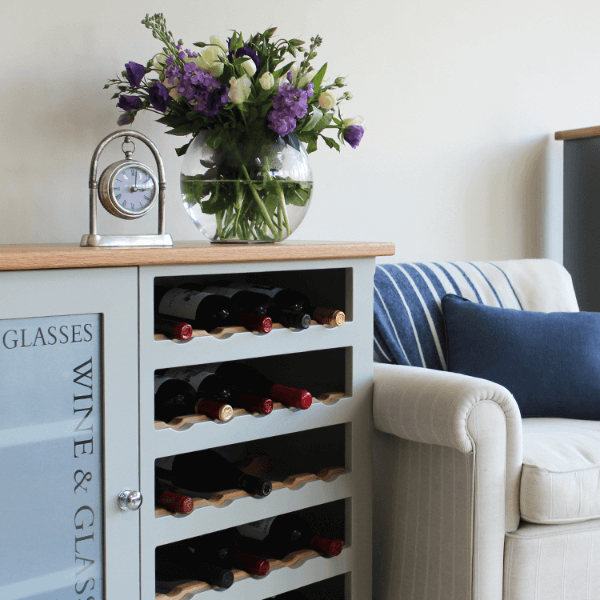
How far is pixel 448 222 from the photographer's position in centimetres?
228

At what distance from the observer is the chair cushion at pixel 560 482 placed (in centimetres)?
129

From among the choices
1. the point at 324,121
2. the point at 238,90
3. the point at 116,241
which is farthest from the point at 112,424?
the point at 324,121

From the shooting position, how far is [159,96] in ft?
4.54

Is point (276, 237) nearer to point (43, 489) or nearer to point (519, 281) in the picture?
point (43, 489)

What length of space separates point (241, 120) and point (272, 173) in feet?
0.38

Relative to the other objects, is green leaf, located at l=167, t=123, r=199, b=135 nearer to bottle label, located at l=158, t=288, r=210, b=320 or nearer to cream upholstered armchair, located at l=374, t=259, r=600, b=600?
bottle label, located at l=158, t=288, r=210, b=320

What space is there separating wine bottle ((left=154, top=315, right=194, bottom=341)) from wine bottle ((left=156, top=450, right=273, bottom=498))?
0.27 m

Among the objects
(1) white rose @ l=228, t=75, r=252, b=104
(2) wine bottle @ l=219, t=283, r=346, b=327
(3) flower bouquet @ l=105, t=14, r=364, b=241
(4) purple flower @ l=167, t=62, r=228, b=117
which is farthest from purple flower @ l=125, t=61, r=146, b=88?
(2) wine bottle @ l=219, t=283, r=346, b=327

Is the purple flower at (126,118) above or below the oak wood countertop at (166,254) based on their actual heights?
above

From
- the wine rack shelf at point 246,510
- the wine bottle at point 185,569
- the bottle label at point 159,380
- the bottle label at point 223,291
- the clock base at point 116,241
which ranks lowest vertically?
the wine bottle at point 185,569

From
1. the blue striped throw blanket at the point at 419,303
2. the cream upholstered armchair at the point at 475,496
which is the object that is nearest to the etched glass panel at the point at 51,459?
the cream upholstered armchair at the point at 475,496

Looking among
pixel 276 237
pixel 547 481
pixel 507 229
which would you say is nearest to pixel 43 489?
pixel 276 237

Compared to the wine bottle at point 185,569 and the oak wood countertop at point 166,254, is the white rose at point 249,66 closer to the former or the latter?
the oak wood countertop at point 166,254

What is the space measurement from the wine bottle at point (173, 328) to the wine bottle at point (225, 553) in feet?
1.35
